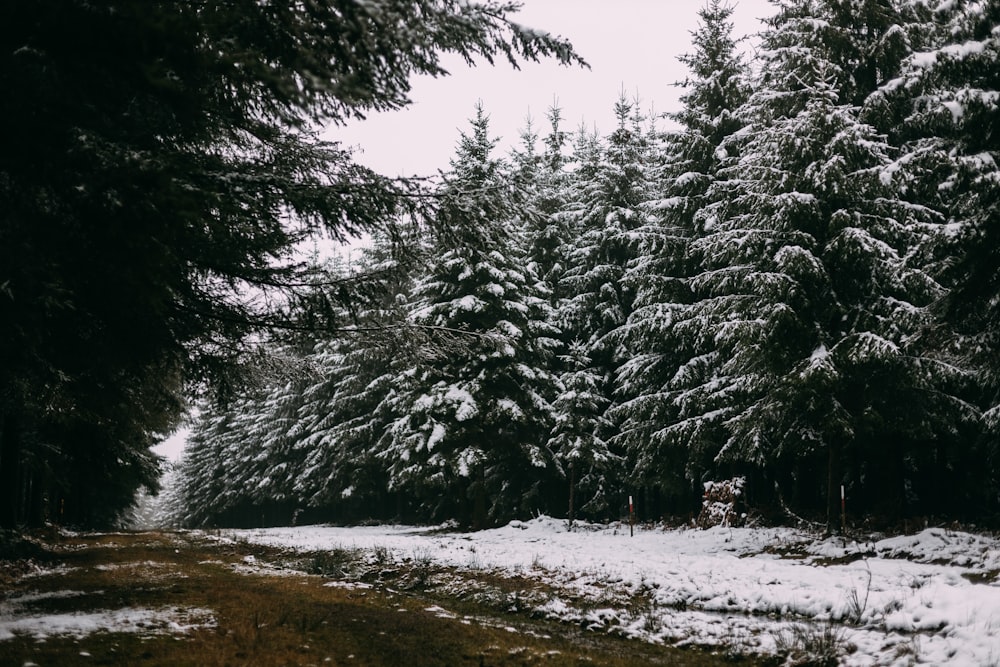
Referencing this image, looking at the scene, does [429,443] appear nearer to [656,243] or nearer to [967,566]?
[656,243]

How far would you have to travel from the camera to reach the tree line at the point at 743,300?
39.1 feet

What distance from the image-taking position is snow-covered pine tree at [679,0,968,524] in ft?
48.1

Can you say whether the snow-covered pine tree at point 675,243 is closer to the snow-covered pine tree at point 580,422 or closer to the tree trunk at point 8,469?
the snow-covered pine tree at point 580,422

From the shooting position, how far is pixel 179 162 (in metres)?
5.35

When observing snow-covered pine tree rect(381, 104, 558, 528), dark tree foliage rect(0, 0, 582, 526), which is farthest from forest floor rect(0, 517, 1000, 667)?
snow-covered pine tree rect(381, 104, 558, 528)

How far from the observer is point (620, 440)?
906 inches

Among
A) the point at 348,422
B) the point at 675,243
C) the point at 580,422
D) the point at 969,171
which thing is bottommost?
the point at 580,422

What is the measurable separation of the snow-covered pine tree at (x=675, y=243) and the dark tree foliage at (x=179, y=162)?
49.4 feet

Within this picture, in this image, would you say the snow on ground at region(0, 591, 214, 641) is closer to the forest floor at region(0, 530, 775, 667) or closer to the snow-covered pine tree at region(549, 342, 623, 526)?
the forest floor at region(0, 530, 775, 667)

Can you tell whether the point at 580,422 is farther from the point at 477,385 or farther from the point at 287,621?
the point at 287,621

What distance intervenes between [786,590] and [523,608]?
12.9 ft

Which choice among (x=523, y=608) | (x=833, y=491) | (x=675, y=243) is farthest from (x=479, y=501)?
(x=523, y=608)

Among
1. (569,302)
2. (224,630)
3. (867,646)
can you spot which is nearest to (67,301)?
(224,630)

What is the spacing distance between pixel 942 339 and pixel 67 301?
1455 centimetres
